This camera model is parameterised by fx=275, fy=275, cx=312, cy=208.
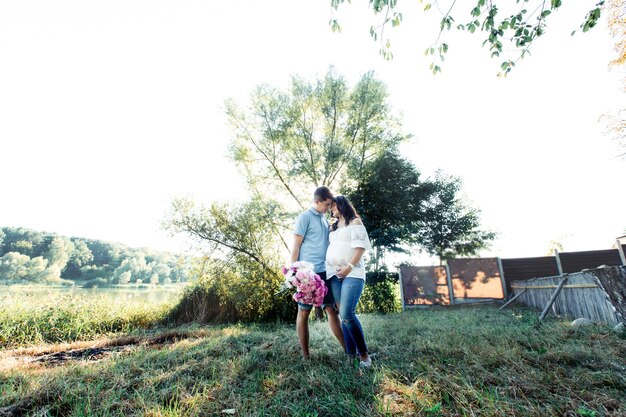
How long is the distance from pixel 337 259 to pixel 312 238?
17.0 inches

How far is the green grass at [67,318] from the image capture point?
5805 mm

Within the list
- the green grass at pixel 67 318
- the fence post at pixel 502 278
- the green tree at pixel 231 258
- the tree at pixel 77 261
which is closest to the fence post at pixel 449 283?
the fence post at pixel 502 278

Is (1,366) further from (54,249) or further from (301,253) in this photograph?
(54,249)

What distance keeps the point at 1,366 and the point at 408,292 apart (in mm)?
10684

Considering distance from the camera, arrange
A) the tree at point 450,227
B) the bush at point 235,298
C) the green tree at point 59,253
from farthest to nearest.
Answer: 1. the green tree at point 59,253
2. the tree at point 450,227
3. the bush at point 235,298

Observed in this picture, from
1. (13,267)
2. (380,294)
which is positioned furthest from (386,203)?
(13,267)

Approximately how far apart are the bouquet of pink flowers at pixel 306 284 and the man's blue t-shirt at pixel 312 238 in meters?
0.23

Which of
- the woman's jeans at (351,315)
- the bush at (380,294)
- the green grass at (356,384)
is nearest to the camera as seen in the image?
the green grass at (356,384)

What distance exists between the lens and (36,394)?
200 cm

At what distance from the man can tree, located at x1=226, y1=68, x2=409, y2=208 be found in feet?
28.0

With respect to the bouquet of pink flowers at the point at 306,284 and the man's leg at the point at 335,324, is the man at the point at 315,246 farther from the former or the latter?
the bouquet of pink flowers at the point at 306,284

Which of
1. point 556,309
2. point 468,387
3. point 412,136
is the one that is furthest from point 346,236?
point 412,136

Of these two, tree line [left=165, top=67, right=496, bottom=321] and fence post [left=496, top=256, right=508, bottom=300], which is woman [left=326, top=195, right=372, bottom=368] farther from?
fence post [left=496, top=256, right=508, bottom=300]

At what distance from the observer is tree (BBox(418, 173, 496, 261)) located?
13367 millimetres
